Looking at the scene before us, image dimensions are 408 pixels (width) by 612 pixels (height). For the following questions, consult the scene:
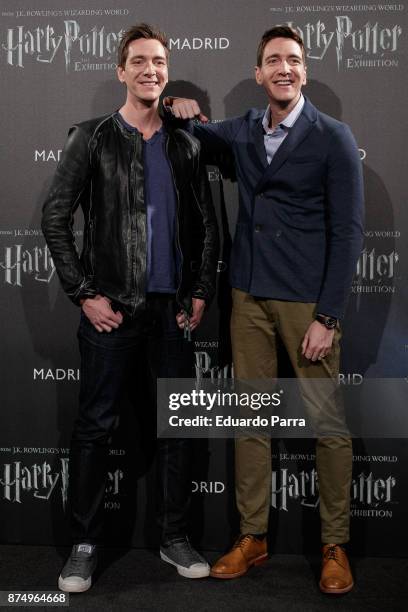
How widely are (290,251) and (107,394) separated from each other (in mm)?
838

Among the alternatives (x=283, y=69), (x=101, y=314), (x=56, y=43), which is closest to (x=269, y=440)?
(x=101, y=314)

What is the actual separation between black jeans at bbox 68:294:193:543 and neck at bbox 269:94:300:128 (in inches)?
29.9

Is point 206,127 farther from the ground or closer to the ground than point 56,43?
closer to the ground

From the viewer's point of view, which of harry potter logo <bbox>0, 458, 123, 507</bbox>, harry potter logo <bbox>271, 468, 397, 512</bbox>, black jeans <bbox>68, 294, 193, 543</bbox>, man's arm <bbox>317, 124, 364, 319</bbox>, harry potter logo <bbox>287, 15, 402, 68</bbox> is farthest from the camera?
harry potter logo <bbox>0, 458, 123, 507</bbox>

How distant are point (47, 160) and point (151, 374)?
1.00 m

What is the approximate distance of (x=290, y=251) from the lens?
2625 mm

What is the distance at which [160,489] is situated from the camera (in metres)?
2.80

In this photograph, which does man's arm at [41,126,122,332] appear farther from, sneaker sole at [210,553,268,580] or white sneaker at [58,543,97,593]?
sneaker sole at [210,553,268,580]

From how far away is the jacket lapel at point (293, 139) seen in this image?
8.45 feet

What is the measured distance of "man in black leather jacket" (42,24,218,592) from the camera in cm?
257

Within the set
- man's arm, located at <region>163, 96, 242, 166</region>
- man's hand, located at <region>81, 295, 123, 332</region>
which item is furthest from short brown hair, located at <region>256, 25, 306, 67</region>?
man's hand, located at <region>81, 295, 123, 332</region>

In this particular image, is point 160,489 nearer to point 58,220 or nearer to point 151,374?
point 151,374

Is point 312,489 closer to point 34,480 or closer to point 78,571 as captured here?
point 78,571

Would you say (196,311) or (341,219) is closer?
(341,219)
